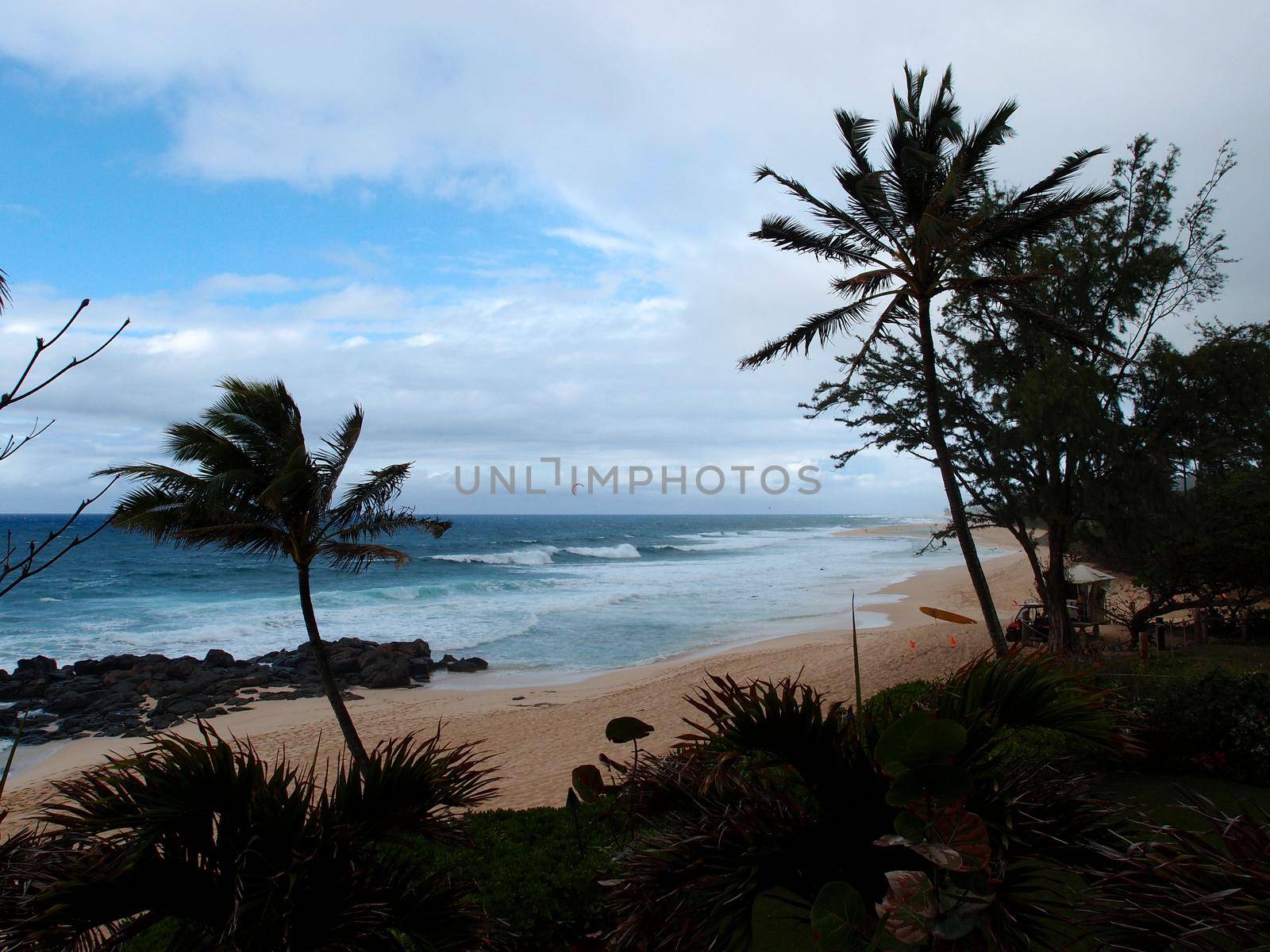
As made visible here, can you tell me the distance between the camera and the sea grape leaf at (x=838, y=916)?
2.41 metres

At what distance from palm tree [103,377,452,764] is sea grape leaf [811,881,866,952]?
318 inches

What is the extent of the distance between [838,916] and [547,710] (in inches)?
573

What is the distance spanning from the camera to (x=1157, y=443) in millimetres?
12070

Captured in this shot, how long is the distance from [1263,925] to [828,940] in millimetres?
1109

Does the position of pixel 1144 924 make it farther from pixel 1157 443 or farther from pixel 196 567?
pixel 196 567

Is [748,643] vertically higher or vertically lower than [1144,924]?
lower

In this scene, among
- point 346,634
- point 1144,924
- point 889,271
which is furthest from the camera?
point 346,634

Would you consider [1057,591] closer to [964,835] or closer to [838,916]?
[964,835]

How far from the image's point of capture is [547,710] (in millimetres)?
16344

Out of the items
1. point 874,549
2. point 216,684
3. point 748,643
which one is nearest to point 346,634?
point 216,684

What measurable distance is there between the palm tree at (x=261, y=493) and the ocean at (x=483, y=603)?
1085 cm

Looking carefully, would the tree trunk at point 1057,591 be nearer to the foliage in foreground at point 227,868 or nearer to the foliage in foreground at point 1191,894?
the foliage in foreground at point 1191,894

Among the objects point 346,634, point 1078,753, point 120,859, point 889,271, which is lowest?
point 346,634

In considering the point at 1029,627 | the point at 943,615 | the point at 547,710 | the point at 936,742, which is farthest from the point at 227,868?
the point at 1029,627
